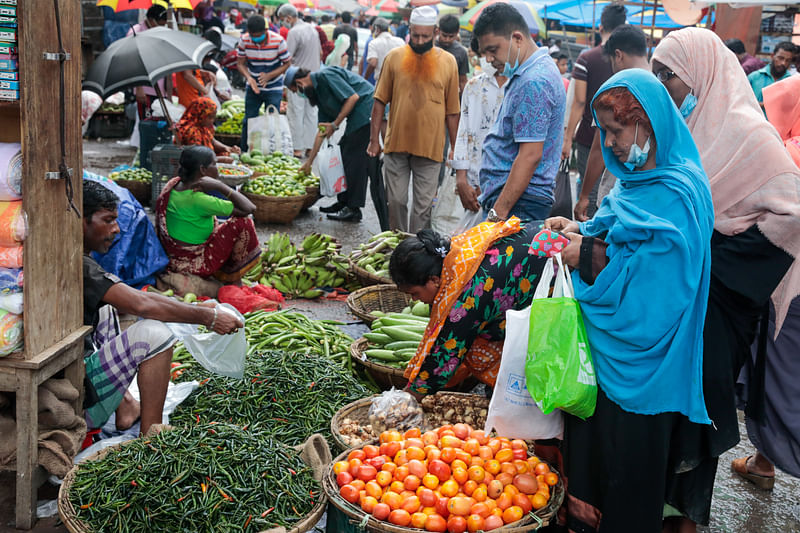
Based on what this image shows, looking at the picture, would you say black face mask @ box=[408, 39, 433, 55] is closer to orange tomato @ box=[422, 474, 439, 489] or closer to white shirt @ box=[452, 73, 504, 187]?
white shirt @ box=[452, 73, 504, 187]

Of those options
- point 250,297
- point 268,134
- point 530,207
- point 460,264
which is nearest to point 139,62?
point 268,134

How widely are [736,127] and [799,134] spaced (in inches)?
43.4

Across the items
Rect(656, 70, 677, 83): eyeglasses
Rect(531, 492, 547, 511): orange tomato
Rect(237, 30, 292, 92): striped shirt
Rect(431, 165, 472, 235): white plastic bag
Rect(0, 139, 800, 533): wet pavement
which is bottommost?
Rect(0, 139, 800, 533): wet pavement

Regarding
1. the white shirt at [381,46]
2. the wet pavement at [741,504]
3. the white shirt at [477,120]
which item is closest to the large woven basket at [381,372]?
the wet pavement at [741,504]

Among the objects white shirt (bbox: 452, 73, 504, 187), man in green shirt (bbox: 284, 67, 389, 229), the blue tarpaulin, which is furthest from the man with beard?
the blue tarpaulin

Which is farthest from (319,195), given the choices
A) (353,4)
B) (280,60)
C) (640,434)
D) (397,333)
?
(353,4)

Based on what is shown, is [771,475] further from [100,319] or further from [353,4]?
[353,4]

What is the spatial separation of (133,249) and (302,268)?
4.40ft

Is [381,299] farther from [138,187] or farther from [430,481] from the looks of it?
[138,187]

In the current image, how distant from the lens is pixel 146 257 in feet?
17.6

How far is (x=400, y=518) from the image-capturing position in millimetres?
2520

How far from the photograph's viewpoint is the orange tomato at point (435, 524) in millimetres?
2516

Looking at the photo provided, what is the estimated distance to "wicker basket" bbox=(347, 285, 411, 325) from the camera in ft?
17.0

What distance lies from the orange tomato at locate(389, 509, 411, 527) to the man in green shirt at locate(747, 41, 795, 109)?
7.16 meters
